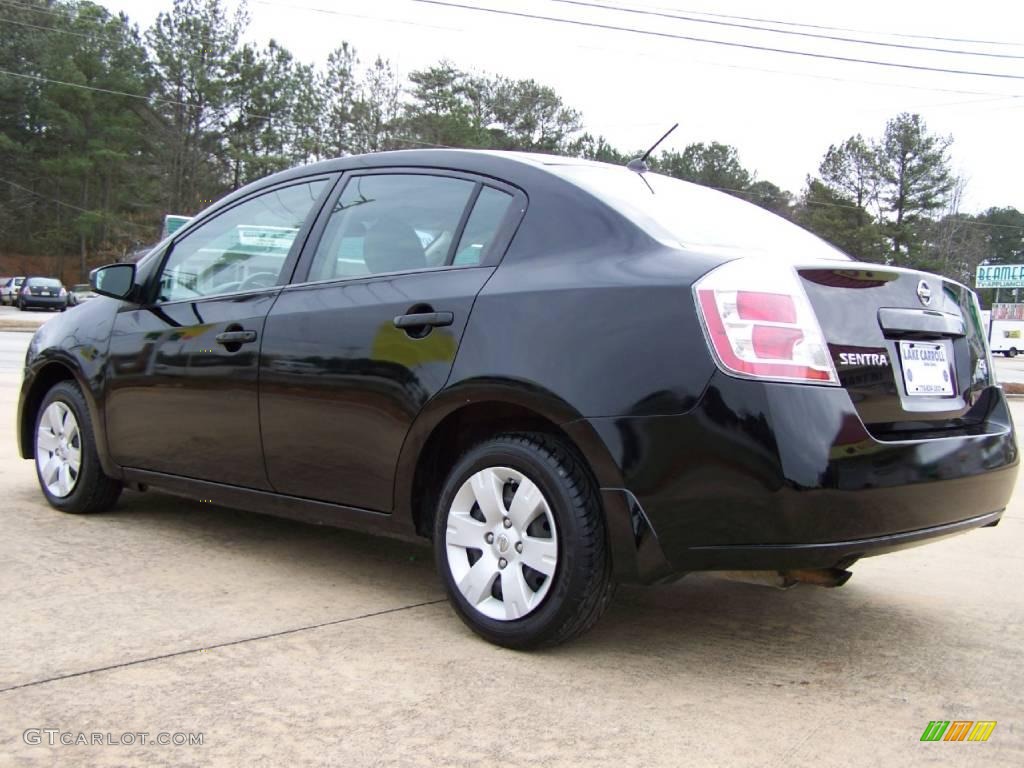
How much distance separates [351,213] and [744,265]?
1681 mm

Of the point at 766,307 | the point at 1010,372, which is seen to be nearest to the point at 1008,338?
the point at 1010,372

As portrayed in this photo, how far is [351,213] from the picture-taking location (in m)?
3.95

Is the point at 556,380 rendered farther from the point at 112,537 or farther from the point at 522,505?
the point at 112,537

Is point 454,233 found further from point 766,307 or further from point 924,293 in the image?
point 924,293

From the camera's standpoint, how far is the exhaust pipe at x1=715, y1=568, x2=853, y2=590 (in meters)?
3.03

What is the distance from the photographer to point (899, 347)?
303 centimetres

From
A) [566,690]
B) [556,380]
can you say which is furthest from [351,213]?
[566,690]

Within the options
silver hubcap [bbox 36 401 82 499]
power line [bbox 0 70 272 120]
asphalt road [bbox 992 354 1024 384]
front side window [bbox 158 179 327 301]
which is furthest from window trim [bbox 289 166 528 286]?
power line [bbox 0 70 272 120]

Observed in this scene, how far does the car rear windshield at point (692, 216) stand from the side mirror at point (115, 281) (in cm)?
226

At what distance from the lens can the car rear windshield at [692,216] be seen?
324 cm

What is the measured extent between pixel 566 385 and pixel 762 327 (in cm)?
58

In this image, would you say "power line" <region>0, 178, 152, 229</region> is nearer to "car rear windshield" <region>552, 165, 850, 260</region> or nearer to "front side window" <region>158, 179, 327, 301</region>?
"front side window" <region>158, 179, 327, 301</region>

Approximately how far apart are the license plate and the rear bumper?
0.21m

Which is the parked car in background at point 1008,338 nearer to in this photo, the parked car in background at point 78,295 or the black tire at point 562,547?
the parked car in background at point 78,295
